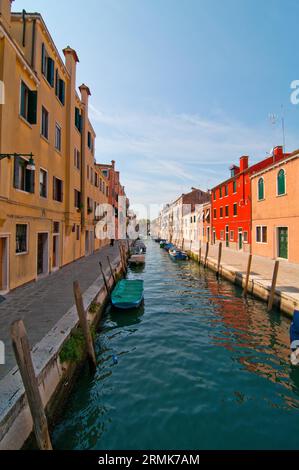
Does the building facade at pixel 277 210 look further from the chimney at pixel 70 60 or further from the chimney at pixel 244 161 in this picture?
the chimney at pixel 70 60

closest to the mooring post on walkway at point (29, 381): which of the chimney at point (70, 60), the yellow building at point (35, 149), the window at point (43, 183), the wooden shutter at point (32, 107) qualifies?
the yellow building at point (35, 149)

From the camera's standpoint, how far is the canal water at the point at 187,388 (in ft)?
14.8

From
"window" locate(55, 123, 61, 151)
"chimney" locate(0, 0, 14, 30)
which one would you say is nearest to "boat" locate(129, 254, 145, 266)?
"window" locate(55, 123, 61, 151)

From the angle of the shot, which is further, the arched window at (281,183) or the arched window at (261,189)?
the arched window at (261,189)

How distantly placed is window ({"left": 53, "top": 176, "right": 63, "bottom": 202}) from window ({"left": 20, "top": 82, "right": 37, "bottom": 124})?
406cm

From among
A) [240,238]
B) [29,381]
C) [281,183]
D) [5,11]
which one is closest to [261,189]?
[281,183]

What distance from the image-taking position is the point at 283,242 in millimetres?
19734

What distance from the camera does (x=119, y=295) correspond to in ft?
40.5

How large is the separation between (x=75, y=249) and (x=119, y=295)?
324 inches

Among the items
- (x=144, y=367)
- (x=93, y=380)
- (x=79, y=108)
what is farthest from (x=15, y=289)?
(x=79, y=108)

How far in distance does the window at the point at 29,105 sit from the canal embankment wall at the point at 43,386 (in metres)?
8.59

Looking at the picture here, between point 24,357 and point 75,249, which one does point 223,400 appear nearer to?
point 24,357

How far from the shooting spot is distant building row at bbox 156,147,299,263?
1844 cm

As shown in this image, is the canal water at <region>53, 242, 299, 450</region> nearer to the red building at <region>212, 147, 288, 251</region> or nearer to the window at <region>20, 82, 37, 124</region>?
the window at <region>20, 82, 37, 124</region>
